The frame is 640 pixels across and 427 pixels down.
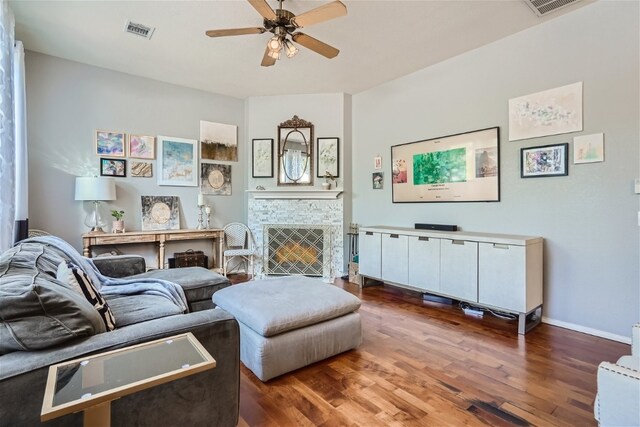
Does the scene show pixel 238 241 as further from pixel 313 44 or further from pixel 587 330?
pixel 587 330

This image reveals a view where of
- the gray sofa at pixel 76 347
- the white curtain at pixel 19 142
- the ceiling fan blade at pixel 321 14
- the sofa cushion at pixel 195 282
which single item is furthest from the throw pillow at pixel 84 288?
the ceiling fan blade at pixel 321 14

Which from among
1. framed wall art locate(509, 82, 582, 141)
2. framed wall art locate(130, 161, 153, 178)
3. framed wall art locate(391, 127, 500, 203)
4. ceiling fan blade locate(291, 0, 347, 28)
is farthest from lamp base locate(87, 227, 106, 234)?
framed wall art locate(509, 82, 582, 141)

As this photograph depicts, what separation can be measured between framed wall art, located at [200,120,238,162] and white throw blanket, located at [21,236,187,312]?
105 inches

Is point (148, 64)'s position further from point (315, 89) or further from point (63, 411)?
point (63, 411)

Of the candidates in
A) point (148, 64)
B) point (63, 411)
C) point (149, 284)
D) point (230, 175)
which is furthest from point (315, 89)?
point (63, 411)

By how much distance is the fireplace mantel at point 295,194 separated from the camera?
4.73m

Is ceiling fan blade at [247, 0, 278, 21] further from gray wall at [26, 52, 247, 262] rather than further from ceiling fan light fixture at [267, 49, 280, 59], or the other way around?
gray wall at [26, 52, 247, 262]

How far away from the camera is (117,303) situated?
2.11m

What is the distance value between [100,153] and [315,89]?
120 inches

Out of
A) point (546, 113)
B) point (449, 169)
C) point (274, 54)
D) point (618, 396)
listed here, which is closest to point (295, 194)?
point (449, 169)

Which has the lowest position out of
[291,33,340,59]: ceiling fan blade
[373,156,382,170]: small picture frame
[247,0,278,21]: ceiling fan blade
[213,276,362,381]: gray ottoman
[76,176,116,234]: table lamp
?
[213,276,362,381]: gray ottoman

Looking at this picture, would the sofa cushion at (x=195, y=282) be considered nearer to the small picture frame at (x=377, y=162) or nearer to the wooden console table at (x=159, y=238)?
the wooden console table at (x=159, y=238)

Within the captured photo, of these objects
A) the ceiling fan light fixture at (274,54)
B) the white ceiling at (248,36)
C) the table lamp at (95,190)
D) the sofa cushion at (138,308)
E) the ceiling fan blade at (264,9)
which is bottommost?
the sofa cushion at (138,308)

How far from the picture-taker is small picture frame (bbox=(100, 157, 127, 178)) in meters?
3.99
